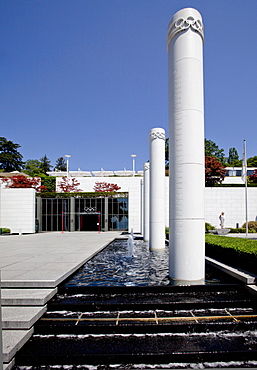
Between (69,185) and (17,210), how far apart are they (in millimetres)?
12075

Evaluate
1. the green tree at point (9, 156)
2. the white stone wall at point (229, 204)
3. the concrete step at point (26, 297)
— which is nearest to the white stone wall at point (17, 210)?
the white stone wall at point (229, 204)

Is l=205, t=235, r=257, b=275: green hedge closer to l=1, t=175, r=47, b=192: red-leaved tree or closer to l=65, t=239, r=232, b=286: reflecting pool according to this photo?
l=65, t=239, r=232, b=286: reflecting pool

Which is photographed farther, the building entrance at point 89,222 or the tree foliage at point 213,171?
the tree foliage at point 213,171

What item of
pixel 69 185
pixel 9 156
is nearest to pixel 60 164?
pixel 9 156

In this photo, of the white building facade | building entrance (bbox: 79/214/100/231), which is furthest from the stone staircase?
building entrance (bbox: 79/214/100/231)

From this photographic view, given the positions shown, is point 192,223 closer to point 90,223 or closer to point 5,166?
point 90,223

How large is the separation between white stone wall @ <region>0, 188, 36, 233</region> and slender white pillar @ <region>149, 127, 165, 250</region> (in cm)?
1910

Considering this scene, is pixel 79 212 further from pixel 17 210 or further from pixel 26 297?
pixel 26 297

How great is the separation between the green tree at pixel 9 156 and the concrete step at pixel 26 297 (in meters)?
60.3

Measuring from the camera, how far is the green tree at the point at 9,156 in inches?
2430

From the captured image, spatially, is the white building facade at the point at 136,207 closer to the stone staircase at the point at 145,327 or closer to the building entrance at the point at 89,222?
the building entrance at the point at 89,222

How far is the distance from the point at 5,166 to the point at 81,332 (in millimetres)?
63768

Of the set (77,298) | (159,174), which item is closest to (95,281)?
(77,298)

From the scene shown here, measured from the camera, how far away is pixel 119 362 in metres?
3.91
